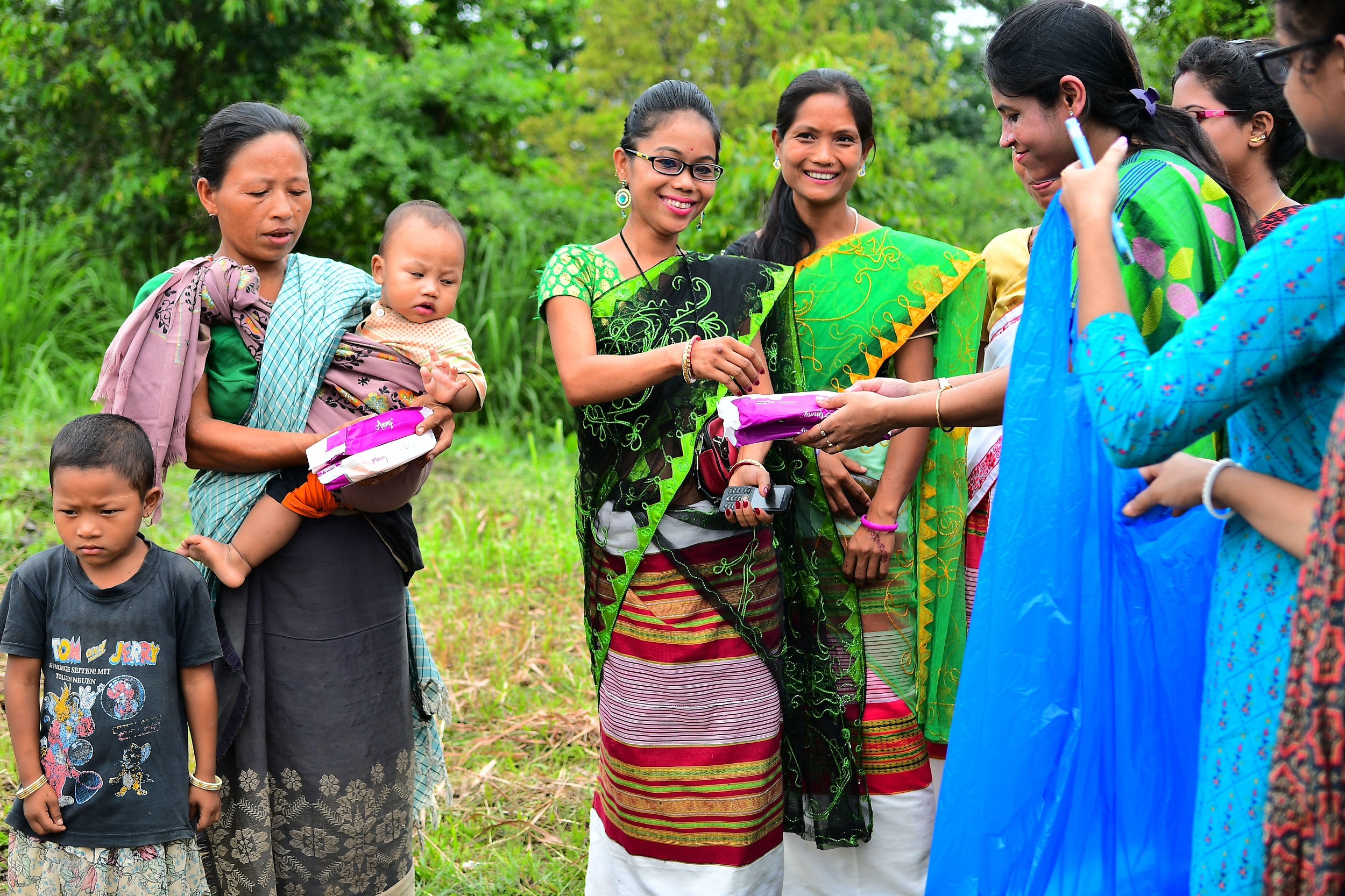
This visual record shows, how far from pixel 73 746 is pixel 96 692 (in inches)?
4.6

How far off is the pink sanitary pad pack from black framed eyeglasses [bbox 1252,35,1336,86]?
175cm

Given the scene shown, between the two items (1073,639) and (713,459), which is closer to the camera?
(1073,639)

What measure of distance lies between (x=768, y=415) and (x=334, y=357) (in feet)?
3.35

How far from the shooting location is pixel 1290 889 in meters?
1.46

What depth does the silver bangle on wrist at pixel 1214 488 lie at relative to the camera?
64.5 inches

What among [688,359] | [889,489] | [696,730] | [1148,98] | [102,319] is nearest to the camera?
[1148,98]

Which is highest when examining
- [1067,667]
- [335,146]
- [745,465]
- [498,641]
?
[335,146]

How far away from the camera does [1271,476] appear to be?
161cm

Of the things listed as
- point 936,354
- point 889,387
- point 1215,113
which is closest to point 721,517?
point 889,387

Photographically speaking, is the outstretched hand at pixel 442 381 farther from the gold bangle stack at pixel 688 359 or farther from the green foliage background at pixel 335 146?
the green foliage background at pixel 335 146

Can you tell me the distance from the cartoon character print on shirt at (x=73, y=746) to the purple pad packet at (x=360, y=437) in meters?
0.65

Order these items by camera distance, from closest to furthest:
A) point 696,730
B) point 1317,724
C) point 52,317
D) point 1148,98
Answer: point 1317,724 < point 1148,98 < point 696,730 < point 52,317

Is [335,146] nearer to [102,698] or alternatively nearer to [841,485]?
[841,485]

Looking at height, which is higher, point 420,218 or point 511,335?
point 420,218
